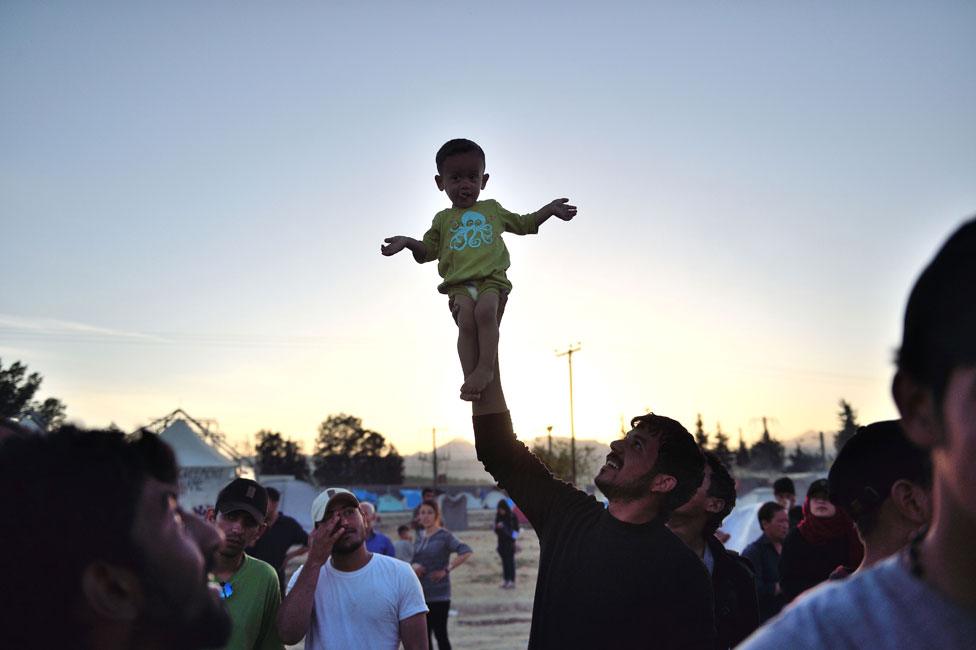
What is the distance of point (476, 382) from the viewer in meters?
3.67

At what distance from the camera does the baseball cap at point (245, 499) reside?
527cm

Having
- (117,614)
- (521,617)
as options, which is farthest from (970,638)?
(521,617)

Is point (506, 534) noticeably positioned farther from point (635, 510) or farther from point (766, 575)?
point (635, 510)

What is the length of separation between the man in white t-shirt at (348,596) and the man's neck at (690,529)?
153 cm

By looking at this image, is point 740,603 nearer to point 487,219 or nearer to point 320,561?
point 320,561

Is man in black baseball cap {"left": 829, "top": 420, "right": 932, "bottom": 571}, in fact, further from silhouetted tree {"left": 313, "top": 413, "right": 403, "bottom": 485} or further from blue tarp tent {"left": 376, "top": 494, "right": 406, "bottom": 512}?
silhouetted tree {"left": 313, "top": 413, "right": 403, "bottom": 485}

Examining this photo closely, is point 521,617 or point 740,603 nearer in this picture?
point 740,603

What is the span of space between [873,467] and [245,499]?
140 inches

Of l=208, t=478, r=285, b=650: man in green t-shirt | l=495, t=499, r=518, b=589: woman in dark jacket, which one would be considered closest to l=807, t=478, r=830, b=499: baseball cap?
l=208, t=478, r=285, b=650: man in green t-shirt

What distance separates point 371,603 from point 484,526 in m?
57.1

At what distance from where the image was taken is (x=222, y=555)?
193 inches

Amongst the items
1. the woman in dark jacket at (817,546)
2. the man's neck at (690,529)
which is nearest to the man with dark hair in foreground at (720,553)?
the man's neck at (690,529)

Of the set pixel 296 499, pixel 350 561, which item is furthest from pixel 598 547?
pixel 296 499

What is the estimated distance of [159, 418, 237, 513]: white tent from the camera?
31.9m
